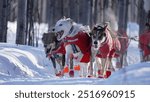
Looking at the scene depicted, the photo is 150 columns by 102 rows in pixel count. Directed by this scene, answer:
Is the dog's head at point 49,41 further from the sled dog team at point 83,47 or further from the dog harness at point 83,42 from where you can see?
the dog harness at point 83,42

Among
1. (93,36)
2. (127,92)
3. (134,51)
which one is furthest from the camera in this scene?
(134,51)

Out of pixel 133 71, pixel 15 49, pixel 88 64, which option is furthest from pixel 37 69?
pixel 133 71

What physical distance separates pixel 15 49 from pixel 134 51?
16056mm

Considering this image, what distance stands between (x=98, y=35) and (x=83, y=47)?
0.61 m

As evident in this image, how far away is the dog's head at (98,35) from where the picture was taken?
11.4 metres

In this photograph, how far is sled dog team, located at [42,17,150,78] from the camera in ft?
38.1

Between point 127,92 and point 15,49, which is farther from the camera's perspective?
point 15,49

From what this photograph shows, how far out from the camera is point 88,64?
12156mm

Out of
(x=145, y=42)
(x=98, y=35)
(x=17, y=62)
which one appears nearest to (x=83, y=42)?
(x=98, y=35)

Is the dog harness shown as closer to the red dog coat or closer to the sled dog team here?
the sled dog team

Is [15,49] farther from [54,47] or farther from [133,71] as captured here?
[133,71]

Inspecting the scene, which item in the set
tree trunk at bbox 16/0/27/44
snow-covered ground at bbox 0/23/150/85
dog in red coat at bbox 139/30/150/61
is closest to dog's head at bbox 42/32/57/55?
snow-covered ground at bbox 0/23/150/85

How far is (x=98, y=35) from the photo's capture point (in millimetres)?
11492

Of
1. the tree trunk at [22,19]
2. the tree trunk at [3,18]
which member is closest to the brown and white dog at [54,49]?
the tree trunk at [22,19]
